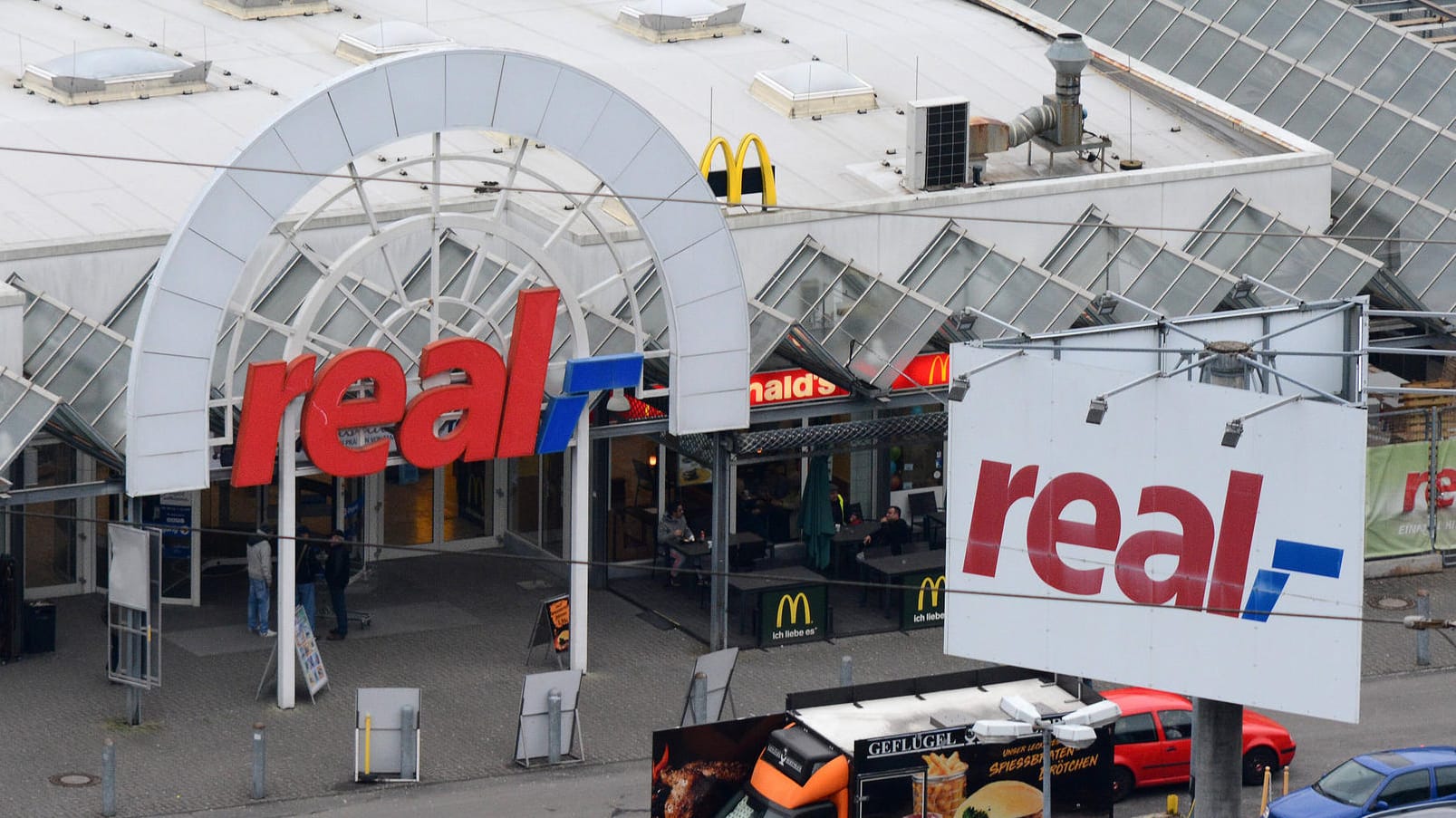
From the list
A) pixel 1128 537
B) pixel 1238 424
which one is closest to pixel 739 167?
pixel 1128 537

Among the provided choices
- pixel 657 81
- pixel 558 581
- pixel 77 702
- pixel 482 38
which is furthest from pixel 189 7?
pixel 77 702

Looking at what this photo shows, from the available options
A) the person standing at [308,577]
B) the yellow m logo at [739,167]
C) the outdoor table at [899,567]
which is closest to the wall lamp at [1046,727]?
the outdoor table at [899,567]

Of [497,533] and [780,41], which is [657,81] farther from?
[497,533]

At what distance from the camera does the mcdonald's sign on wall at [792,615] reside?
42.6 metres

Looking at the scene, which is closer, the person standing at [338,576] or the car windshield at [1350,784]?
the car windshield at [1350,784]

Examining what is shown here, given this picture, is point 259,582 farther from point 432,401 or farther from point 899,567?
point 899,567

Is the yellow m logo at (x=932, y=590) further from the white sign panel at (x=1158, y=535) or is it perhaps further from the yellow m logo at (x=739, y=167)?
the white sign panel at (x=1158, y=535)

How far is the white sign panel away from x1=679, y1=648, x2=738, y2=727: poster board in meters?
8.14

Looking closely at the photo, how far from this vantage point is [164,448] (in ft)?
123

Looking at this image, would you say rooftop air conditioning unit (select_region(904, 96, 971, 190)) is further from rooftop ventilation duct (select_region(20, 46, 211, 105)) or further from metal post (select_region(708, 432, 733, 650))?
rooftop ventilation duct (select_region(20, 46, 211, 105))

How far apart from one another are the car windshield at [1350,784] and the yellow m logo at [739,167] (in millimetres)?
13432

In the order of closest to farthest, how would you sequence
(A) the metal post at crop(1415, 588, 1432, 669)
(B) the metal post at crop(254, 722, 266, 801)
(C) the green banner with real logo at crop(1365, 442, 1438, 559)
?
1. (B) the metal post at crop(254, 722, 266, 801)
2. (A) the metal post at crop(1415, 588, 1432, 669)
3. (C) the green banner with real logo at crop(1365, 442, 1438, 559)

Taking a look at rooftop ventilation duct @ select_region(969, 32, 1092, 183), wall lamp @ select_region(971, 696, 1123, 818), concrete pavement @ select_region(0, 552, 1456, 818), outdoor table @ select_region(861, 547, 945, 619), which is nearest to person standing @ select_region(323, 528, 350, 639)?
concrete pavement @ select_region(0, 552, 1456, 818)

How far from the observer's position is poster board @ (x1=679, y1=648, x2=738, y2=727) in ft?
125
